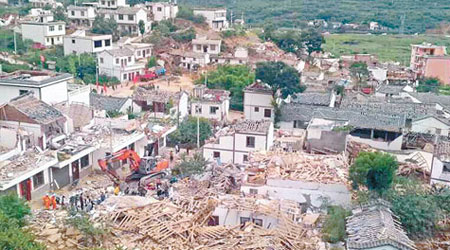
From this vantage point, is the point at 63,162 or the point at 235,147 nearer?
the point at 63,162

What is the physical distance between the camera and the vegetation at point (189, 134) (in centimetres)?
2856

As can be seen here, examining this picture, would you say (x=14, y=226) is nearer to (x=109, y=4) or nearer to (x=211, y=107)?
(x=211, y=107)

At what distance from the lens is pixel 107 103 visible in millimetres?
33125

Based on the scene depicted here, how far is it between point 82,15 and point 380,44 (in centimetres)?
4031

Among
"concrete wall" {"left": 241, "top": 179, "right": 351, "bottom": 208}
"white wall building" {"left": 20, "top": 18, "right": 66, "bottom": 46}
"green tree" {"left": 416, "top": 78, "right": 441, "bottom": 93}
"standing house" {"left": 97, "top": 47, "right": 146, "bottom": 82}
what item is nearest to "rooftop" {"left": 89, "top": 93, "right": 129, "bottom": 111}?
"standing house" {"left": 97, "top": 47, "right": 146, "bottom": 82}

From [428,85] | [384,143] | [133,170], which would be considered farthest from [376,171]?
[428,85]

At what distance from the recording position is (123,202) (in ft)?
60.4

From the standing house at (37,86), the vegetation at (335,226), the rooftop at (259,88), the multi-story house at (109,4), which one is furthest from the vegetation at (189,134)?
the multi-story house at (109,4)

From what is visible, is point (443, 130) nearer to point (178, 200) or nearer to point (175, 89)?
point (178, 200)

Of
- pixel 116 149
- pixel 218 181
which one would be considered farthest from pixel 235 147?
pixel 116 149

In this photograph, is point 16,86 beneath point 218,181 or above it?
above

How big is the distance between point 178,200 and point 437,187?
9596mm

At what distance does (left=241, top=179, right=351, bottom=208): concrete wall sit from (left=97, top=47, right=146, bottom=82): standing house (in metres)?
27.5

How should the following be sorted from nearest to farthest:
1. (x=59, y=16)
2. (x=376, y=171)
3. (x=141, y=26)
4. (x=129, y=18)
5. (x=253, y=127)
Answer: (x=376, y=171), (x=253, y=127), (x=141, y=26), (x=129, y=18), (x=59, y=16)
